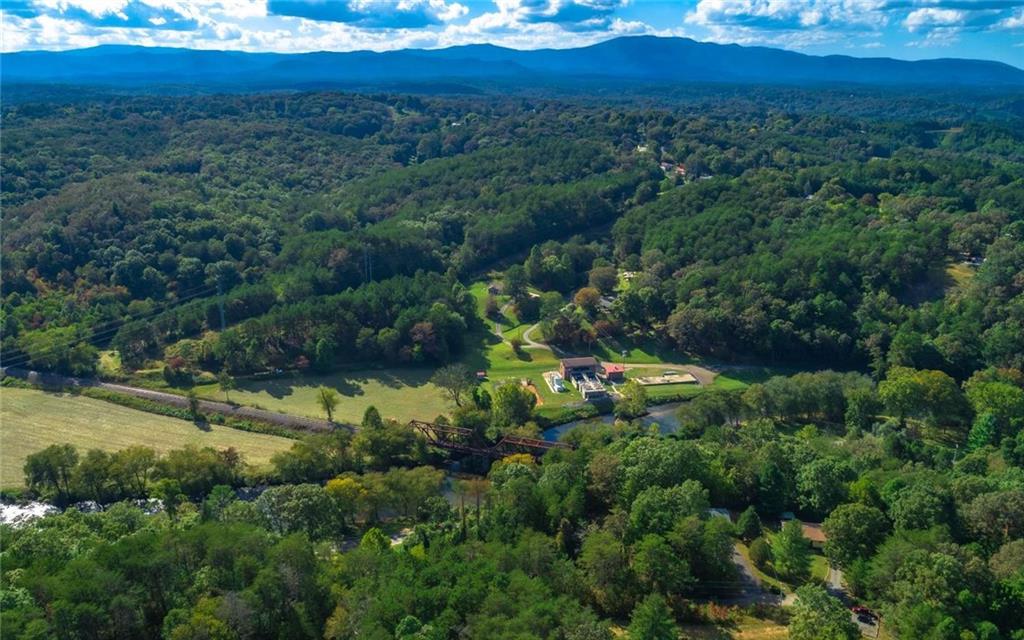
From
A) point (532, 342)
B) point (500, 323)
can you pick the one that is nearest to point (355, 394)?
point (532, 342)

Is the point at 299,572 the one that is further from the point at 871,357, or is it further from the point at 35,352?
the point at 871,357

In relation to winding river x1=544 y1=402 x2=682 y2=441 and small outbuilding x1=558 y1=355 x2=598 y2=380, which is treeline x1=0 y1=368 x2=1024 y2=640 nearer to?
winding river x1=544 y1=402 x2=682 y2=441

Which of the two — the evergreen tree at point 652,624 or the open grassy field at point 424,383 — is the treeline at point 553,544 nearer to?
the evergreen tree at point 652,624

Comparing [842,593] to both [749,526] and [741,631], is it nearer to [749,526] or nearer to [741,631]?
[749,526]

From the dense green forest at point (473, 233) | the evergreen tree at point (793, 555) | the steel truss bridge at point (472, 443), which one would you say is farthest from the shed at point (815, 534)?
the dense green forest at point (473, 233)

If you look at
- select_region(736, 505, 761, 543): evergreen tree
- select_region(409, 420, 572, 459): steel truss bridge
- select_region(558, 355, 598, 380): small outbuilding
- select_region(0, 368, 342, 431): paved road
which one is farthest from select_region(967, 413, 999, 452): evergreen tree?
select_region(0, 368, 342, 431): paved road

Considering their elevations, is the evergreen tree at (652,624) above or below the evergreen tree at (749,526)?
above
